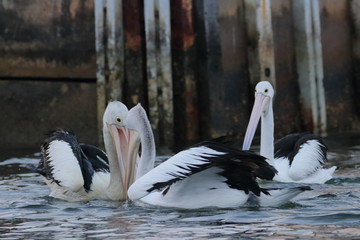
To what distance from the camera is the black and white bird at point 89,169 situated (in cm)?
823

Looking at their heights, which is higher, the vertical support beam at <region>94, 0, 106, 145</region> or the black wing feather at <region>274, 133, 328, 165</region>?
the vertical support beam at <region>94, 0, 106, 145</region>

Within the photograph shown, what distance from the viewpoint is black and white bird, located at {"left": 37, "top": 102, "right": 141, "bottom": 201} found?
8227 millimetres

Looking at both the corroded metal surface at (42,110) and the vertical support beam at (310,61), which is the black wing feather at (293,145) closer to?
the vertical support beam at (310,61)

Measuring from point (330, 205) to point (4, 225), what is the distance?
230 centimetres

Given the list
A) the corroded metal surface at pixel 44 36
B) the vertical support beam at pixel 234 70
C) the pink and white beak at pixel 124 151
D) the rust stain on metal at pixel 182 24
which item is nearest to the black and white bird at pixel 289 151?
the pink and white beak at pixel 124 151

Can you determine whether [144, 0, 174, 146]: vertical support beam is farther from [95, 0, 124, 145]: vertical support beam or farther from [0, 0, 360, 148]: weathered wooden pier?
[95, 0, 124, 145]: vertical support beam

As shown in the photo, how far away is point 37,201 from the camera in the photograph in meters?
8.20

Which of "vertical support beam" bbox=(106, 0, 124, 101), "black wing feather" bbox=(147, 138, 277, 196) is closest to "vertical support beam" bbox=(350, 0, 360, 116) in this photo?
"vertical support beam" bbox=(106, 0, 124, 101)

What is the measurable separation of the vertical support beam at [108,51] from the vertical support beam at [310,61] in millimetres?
2281

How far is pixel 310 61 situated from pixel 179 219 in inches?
255

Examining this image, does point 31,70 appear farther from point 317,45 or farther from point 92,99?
point 317,45

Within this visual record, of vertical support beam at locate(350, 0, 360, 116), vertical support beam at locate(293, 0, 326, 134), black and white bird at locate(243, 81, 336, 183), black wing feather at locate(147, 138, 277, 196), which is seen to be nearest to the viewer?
black wing feather at locate(147, 138, 277, 196)

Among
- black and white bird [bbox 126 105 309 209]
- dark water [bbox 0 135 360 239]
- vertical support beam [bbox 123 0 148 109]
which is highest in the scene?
vertical support beam [bbox 123 0 148 109]

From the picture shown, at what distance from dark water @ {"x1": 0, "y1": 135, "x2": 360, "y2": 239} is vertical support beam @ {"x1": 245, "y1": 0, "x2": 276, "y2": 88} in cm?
405
